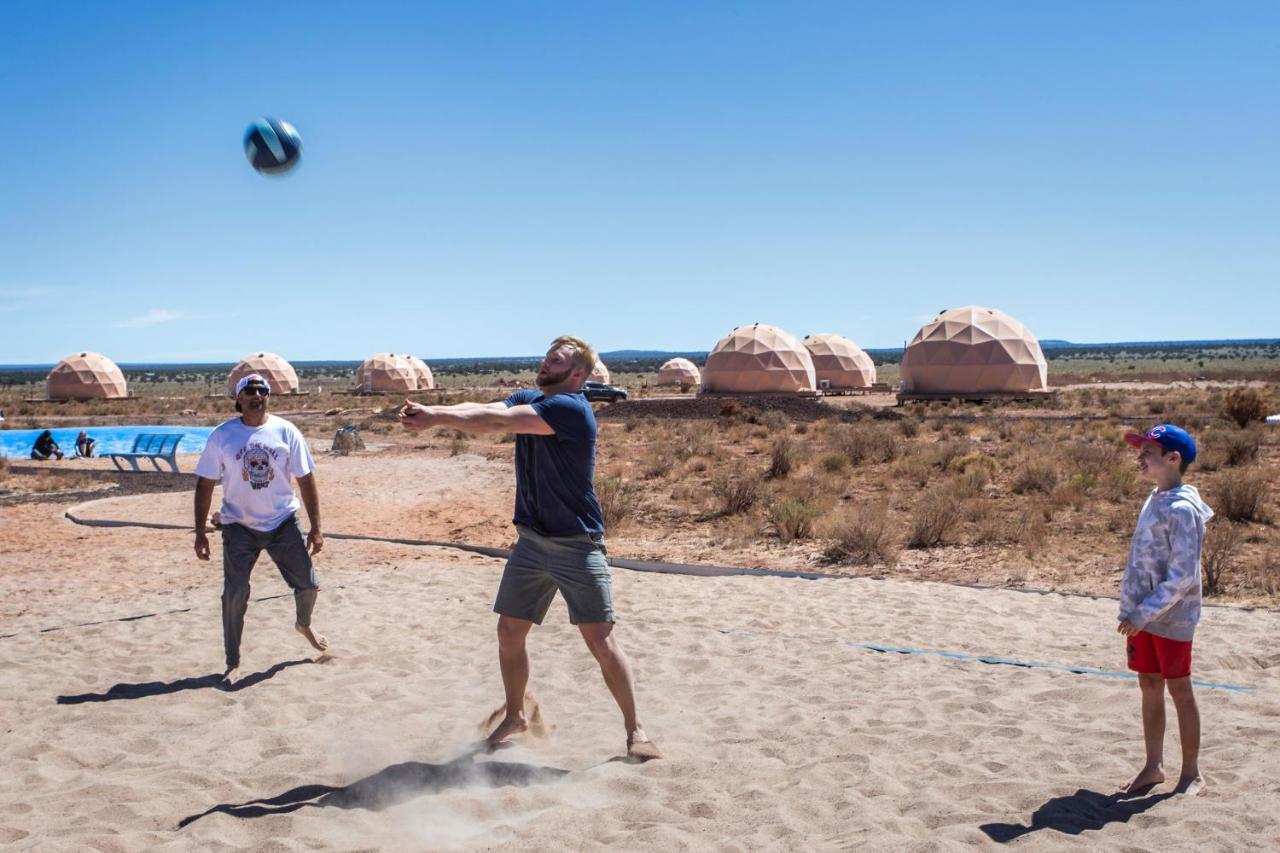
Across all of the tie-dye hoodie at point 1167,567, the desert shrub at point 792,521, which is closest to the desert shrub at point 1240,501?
the desert shrub at point 792,521

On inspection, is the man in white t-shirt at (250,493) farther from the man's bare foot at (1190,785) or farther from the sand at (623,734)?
the man's bare foot at (1190,785)

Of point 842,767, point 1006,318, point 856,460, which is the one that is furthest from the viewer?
point 1006,318

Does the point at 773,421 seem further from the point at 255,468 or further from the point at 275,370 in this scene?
the point at 275,370

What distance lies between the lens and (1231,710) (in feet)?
17.7

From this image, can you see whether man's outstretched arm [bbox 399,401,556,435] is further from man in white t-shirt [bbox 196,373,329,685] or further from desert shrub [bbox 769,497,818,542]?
desert shrub [bbox 769,497,818,542]

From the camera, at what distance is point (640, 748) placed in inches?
187

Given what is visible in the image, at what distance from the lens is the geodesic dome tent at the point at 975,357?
40.3 m

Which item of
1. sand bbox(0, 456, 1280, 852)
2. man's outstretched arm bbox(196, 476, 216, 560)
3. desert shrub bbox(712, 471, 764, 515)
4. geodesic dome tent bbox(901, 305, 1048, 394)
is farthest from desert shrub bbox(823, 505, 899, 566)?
geodesic dome tent bbox(901, 305, 1048, 394)

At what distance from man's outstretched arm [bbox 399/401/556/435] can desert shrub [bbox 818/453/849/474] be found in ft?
47.1

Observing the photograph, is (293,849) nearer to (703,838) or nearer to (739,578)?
(703,838)

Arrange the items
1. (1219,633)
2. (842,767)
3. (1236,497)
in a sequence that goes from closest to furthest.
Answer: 1. (842,767)
2. (1219,633)
3. (1236,497)

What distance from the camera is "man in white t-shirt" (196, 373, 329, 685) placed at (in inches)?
235

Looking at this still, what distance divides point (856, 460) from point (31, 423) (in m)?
32.7

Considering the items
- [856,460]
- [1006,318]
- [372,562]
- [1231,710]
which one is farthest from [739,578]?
[1006,318]
